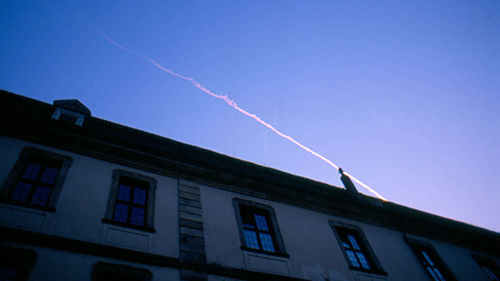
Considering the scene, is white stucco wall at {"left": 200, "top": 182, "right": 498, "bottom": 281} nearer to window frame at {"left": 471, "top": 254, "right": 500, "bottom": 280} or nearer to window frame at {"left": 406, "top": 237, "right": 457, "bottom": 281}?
window frame at {"left": 406, "top": 237, "right": 457, "bottom": 281}

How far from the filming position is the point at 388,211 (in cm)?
1516

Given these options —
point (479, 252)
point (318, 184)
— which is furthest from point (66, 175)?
point (479, 252)

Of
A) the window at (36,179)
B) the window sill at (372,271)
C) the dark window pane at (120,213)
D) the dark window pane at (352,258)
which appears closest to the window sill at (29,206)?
the window at (36,179)

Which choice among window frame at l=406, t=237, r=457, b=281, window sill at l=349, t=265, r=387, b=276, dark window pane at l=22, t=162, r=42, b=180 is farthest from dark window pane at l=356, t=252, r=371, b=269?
dark window pane at l=22, t=162, r=42, b=180

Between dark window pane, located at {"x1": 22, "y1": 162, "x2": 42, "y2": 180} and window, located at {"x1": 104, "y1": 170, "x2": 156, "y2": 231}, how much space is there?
6.57ft

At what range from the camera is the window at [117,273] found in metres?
7.45

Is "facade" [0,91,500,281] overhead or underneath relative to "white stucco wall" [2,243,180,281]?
overhead

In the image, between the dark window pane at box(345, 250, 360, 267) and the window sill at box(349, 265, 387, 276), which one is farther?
the dark window pane at box(345, 250, 360, 267)

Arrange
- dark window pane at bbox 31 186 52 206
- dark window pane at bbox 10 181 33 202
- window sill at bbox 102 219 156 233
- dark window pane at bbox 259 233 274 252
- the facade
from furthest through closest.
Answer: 1. dark window pane at bbox 259 233 274 252
2. window sill at bbox 102 219 156 233
3. dark window pane at bbox 31 186 52 206
4. dark window pane at bbox 10 181 33 202
5. the facade

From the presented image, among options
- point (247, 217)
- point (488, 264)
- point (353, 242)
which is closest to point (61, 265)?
point (247, 217)

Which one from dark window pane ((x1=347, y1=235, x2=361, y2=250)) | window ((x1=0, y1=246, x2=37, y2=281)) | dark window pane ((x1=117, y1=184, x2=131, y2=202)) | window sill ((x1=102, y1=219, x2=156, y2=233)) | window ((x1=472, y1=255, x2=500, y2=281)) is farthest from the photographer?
window ((x1=472, y1=255, x2=500, y2=281))

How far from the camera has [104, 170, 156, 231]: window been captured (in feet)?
29.7

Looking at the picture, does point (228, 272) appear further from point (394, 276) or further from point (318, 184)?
point (318, 184)

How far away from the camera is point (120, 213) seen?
30.3ft
